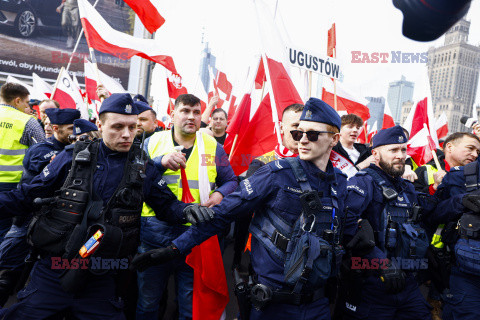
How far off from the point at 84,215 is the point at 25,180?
6.85ft

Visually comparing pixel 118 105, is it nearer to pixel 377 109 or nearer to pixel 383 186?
pixel 383 186

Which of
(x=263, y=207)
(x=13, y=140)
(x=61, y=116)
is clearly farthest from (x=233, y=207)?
(x=13, y=140)

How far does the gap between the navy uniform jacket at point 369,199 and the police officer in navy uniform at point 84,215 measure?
1.27 m

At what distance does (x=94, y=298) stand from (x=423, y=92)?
6.11 m

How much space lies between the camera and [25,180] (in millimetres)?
4219

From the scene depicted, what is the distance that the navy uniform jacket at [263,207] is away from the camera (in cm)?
259

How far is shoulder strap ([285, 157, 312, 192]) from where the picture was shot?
2631 millimetres

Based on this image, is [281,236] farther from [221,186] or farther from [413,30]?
[413,30]

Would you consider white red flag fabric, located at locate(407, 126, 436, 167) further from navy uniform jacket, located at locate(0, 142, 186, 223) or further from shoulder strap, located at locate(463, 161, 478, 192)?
navy uniform jacket, located at locate(0, 142, 186, 223)

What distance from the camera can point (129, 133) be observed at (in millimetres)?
2906

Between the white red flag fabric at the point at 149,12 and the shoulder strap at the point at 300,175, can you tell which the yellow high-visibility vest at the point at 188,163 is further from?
the white red flag fabric at the point at 149,12

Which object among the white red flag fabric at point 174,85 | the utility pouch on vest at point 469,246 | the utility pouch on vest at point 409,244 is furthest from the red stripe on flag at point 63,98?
the utility pouch on vest at point 469,246

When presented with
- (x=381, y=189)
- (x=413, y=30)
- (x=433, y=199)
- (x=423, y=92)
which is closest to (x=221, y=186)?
(x=381, y=189)

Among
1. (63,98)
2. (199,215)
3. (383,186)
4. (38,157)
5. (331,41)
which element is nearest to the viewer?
(199,215)
